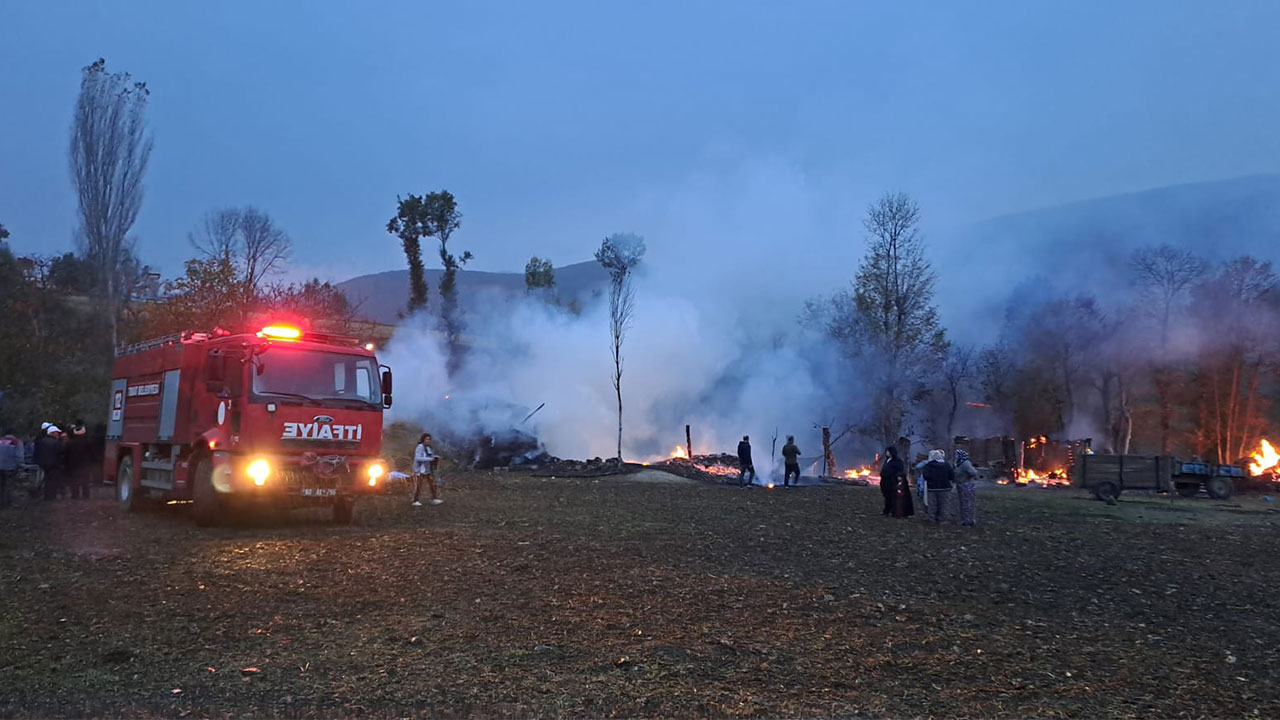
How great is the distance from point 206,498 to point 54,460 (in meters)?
7.45

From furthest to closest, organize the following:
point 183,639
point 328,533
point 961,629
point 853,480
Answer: point 853,480 < point 328,533 < point 961,629 < point 183,639

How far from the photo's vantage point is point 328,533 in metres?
12.9

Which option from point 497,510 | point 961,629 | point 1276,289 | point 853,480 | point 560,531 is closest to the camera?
point 961,629

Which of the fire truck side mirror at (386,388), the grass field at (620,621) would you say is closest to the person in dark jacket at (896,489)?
the grass field at (620,621)

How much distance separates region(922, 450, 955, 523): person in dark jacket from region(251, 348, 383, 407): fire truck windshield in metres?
10.3

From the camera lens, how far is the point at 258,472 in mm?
12461

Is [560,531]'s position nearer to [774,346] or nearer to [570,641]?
Result: [570,641]

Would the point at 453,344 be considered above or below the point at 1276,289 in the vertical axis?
below

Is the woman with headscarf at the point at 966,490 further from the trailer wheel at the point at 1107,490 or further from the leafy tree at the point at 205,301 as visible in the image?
the leafy tree at the point at 205,301

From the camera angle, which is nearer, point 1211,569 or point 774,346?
point 1211,569

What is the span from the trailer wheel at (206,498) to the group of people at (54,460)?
272 inches

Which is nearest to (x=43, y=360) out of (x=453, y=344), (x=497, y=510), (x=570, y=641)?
(x=453, y=344)

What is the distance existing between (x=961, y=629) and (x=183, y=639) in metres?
6.64

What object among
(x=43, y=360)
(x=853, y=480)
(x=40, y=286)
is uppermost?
(x=40, y=286)
